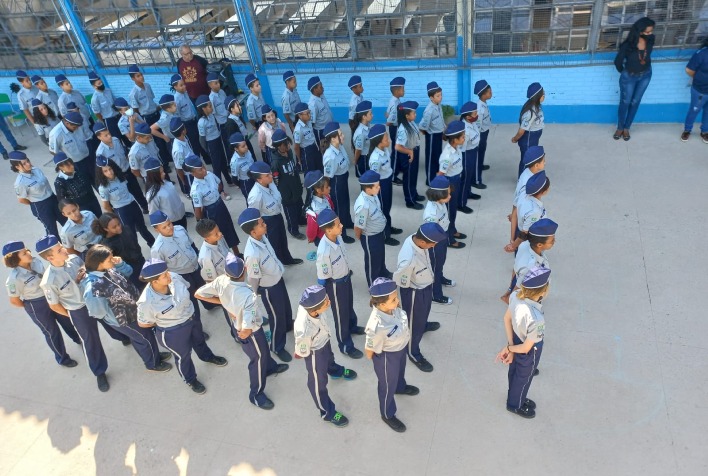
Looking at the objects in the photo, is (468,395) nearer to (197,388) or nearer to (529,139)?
(197,388)

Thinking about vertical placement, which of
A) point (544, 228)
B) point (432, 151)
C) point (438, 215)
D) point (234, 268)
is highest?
point (234, 268)

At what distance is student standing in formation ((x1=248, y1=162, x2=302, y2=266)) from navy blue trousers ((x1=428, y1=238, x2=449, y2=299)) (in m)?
1.72

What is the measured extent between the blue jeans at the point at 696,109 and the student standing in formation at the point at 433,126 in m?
3.45

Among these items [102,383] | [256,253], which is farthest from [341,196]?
[102,383]

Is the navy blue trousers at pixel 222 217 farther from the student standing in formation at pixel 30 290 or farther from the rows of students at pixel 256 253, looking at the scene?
the student standing in formation at pixel 30 290

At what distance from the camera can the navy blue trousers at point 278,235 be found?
17.1 feet

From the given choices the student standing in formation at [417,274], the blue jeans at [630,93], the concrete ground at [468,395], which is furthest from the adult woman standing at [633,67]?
the student standing in formation at [417,274]

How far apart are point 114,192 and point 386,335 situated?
12.2 feet

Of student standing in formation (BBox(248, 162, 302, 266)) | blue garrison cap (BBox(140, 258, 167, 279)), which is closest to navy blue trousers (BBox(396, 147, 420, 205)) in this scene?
student standing in formation (BBox(248, 162, 302, 266))

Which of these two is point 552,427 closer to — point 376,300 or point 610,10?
point 376,300

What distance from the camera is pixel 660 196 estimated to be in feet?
19.4

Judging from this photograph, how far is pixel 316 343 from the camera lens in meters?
3.46

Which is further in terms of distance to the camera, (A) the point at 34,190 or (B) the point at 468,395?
(A) the point at 34,190

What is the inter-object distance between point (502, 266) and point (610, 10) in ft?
14.0
